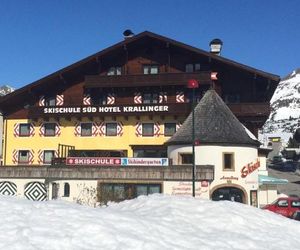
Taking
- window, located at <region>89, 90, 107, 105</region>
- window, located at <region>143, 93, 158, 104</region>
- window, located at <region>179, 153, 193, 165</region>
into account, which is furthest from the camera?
window, located at <region>89, 90, 107, 105</region>

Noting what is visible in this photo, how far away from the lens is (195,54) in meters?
40.7

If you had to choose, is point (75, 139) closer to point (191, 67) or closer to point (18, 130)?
point (18, 130)

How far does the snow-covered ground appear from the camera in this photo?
24.9 ft

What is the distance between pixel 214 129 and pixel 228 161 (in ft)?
7.66

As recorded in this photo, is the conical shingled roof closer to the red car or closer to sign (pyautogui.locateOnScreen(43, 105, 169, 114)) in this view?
sign (pyautogui.locateOnScreen(43, 105, 169, 114))

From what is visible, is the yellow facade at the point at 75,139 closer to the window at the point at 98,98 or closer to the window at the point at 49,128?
the window at the point at 49,128

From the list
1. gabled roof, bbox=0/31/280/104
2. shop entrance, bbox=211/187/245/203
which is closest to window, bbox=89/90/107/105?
gabled roof, bbox=0/31/280/104

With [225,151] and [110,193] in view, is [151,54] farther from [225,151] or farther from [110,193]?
[110,193]

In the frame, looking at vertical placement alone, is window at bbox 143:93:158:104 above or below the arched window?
above

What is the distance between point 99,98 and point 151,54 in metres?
5.54

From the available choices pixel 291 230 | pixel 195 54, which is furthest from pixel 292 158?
pixel 291 230

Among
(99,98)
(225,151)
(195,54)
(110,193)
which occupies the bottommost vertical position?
(110,193)

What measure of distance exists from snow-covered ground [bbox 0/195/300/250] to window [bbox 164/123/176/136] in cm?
2936

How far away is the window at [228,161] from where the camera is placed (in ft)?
105
